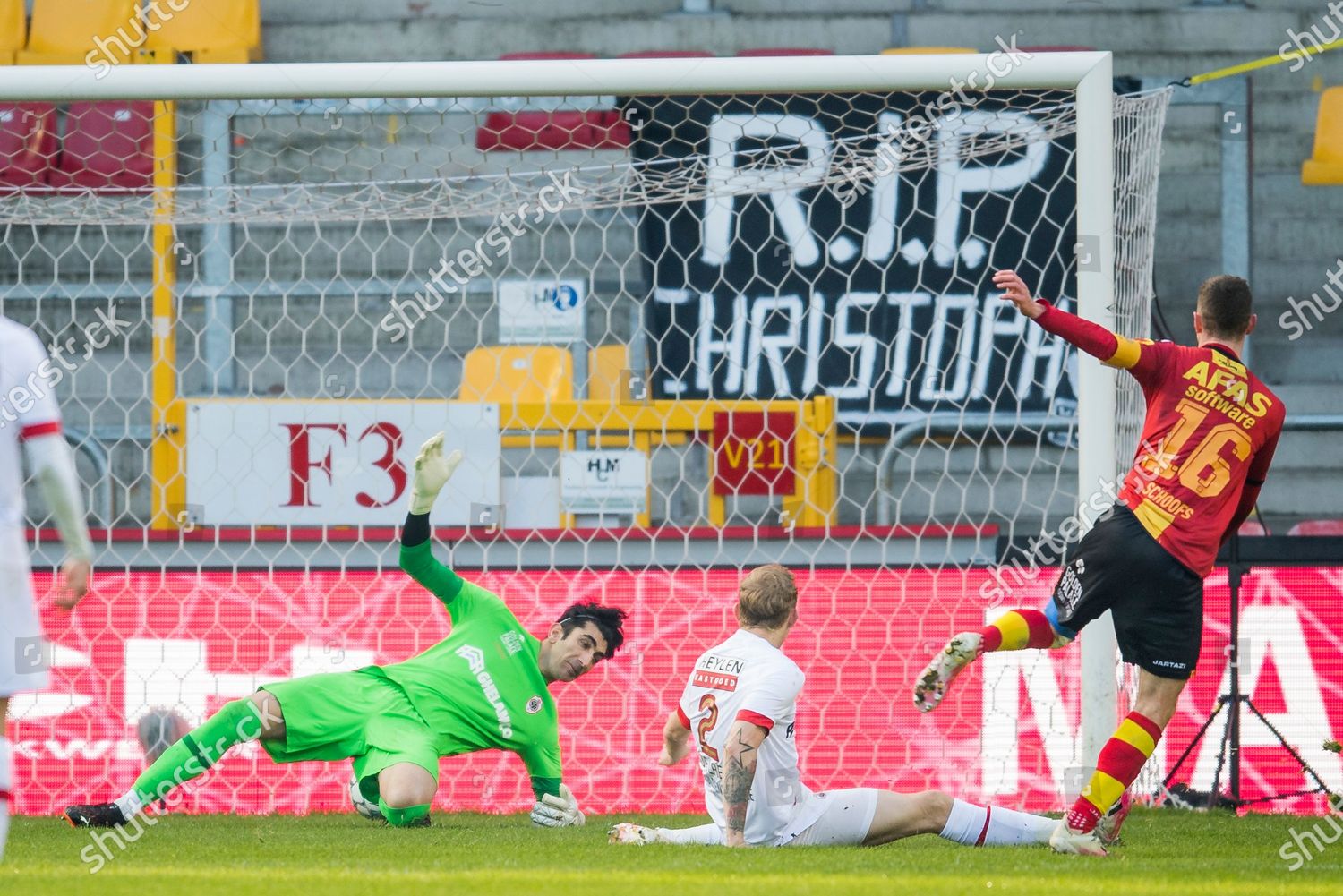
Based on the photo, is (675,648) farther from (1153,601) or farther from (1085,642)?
(1153,601)

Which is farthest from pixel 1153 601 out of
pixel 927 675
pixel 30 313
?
pixel 30 313

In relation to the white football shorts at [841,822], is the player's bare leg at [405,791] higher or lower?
lower

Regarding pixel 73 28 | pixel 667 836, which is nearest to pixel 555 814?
pixel 667 836

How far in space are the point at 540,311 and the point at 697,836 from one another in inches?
204

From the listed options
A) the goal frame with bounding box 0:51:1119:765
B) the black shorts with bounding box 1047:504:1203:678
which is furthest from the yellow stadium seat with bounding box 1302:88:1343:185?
the black shorts with bounding box 1047:504:1203:678

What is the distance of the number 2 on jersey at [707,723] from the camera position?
12.2 feet

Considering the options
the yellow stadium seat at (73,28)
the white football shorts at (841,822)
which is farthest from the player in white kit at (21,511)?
the yellow stadium seat at (73,28)

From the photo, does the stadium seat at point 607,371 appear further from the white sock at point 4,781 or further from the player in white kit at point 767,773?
the white sock at point 4,781

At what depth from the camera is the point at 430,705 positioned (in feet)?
15.3

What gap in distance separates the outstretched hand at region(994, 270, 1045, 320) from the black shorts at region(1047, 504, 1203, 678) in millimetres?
574

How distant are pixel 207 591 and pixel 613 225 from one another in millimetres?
4779

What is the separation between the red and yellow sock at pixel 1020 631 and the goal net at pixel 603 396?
87cm

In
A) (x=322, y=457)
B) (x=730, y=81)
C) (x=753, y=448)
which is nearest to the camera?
(x=730, y=81)

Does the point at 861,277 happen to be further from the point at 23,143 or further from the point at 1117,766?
the point at 1117,766
